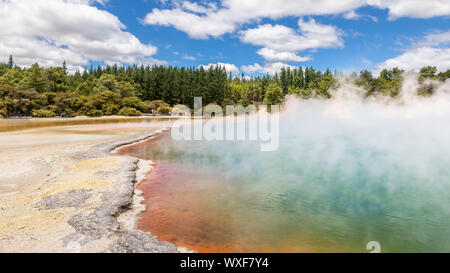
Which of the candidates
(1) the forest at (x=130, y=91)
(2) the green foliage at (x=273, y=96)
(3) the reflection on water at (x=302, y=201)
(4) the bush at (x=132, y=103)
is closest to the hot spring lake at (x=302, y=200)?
(3) the reflection on water at (x=302, y=201)

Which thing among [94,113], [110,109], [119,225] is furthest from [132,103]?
[119,225]

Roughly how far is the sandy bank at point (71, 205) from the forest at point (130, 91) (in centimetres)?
4264

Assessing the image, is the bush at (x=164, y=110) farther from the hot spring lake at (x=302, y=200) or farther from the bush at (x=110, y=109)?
the hot spring lake at (x=302, y=200)

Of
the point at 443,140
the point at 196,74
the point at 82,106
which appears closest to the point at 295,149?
the point at 443,140

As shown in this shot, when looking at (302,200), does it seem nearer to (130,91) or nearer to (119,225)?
(119,225)

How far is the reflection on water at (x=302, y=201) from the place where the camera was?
5906mm

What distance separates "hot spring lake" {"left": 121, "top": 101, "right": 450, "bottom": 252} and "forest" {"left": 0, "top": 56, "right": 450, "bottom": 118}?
38005mm

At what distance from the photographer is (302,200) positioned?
8453mm

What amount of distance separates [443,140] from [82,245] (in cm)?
2165

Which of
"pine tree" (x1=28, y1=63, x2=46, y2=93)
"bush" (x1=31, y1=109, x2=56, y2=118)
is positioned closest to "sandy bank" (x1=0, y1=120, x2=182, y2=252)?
"bush" (x1=31, y1=109, x2=56, y2=118)

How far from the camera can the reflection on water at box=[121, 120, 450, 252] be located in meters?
5.91

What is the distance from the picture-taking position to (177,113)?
6694cm

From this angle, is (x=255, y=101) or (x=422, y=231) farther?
(x=255, y=101)
